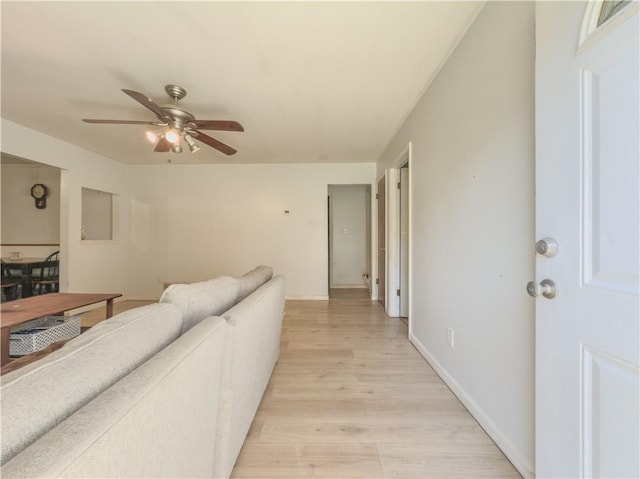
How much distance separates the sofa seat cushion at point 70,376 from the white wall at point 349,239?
533 cm

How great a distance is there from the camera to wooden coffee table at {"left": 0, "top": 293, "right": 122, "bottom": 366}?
179 centimetres

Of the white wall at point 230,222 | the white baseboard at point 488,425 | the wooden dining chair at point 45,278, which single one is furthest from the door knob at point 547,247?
the wooden dining chair at point 45,278

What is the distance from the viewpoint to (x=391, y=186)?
11.8 ft

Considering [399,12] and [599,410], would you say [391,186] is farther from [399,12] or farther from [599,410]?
[599,410]

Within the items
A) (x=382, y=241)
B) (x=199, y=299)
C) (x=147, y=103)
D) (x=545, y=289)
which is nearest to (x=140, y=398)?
(x=199, y=299)

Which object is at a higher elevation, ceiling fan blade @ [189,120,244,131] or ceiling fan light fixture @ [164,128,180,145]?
ceiling fan blade @ [189,120,244,131]

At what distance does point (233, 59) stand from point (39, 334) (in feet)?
8.77

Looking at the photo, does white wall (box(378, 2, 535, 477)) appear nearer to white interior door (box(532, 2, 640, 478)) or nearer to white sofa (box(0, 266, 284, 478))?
white interior door (box(532, 2, 640, 478))

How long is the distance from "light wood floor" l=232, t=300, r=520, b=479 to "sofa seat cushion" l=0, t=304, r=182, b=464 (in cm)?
87

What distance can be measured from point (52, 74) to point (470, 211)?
10.7 feet

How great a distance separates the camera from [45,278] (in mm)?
4090

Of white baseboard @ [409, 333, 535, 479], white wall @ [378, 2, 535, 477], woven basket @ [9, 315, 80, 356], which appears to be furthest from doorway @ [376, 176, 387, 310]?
woven basket @ [9, 315, 80, 356]

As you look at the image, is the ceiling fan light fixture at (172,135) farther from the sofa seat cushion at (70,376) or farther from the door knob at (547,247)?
the door knob at (547,247)

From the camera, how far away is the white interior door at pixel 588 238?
65 centimetres
